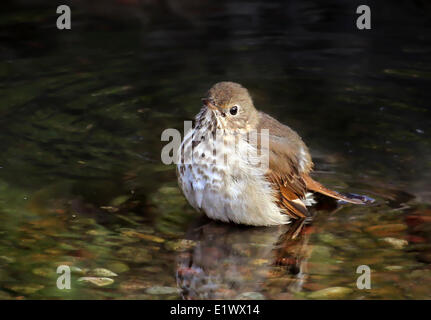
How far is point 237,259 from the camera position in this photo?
249 inches

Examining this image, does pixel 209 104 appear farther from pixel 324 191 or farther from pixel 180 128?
pixel 180 128

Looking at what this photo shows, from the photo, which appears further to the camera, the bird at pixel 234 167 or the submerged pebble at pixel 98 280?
the bird at pixel 234 167

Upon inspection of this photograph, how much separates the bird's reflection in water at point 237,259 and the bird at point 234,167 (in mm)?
141

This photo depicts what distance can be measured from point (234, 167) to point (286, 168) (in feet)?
2.18

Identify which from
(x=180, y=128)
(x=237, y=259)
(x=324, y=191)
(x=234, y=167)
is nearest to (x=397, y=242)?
(x=324, y=191)

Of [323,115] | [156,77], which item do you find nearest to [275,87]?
[323,115]

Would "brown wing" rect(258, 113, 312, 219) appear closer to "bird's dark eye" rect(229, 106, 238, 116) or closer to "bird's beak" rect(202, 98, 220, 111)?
"bird's dark eye" rect(229, 106, 238, 116)

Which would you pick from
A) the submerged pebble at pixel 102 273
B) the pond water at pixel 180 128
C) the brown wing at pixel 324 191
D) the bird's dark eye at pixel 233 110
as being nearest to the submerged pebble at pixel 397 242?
the pond water at pixel 180 128

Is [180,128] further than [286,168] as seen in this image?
Yes

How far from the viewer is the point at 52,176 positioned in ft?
25.1

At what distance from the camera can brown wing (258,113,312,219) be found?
6828 millimetres

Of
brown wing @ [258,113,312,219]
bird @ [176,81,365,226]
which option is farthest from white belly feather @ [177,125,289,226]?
brown wing @ [258,113,312,219]

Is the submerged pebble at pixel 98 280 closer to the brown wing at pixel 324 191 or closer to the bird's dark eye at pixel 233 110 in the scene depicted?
the bird's dark eye at pixel 233 110

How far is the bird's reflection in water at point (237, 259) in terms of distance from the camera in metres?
5.89
